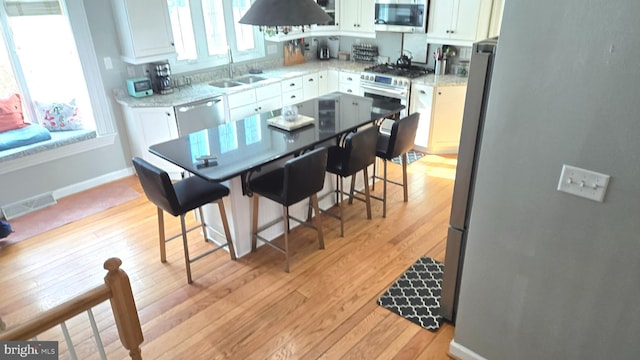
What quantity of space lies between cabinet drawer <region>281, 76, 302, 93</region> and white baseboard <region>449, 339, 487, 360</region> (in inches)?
151

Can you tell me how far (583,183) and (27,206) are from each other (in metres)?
4.53

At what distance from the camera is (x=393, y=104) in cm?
388

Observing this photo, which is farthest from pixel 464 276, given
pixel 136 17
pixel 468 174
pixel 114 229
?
pixel 136 17

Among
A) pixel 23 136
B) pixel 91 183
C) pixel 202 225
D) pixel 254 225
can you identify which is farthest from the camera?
pixel 91 183

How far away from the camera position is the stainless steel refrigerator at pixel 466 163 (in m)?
2.01

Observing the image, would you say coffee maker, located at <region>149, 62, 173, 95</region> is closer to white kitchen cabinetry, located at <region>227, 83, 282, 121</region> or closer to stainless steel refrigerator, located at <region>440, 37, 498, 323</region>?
white kitchen cabinetry, located at <region>227, 83, 282, 121</region>

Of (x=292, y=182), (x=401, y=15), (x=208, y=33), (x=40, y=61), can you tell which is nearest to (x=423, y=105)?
(x=401, y=15)

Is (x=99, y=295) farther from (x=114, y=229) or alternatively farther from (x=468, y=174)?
(x=114, y=229)

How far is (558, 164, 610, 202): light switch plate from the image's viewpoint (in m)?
1.59

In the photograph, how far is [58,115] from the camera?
166 inches

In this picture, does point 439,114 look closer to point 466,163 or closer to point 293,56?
point 293,56

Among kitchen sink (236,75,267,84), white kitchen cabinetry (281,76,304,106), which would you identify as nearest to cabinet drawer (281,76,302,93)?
white kitchen cabinetry (281,76,304,106)

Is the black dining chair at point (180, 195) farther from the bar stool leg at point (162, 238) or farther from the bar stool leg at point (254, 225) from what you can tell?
the bar stool leg at point (254, 225)

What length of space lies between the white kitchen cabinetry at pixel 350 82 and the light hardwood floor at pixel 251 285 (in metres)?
2.03
